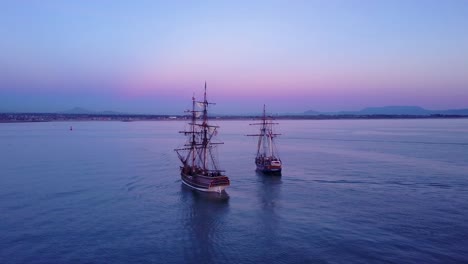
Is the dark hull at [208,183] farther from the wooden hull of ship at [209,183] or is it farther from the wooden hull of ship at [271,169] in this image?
the wooden hull of ship at [271,169]

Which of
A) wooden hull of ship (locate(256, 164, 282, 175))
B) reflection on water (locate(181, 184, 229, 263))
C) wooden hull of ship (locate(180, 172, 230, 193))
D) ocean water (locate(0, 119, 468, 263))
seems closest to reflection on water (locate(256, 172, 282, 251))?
ocean water (locate(0, 119, 468, 263))

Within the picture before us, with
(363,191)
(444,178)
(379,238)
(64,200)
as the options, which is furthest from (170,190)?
(444,178)

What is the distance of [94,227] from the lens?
25.4 m

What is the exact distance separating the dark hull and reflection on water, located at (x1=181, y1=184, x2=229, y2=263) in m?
0.45

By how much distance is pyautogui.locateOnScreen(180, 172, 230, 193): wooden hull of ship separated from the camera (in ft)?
116

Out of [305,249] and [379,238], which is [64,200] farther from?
[379,238]

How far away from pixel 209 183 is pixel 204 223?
8609 mm

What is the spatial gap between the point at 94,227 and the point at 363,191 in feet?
72.6

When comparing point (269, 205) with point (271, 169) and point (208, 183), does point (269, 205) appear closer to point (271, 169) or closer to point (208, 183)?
point (208, 183)

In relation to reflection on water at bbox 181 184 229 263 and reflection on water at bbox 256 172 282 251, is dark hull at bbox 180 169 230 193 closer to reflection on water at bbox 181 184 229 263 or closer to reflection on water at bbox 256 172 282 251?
reflection on water at bbox 181 184 229 263

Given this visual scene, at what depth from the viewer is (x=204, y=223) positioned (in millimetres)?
27203

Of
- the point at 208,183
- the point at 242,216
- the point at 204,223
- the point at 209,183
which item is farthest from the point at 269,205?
the point at 208,183

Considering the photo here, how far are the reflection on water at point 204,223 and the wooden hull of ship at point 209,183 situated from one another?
1.44ft

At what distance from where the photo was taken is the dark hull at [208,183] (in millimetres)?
35406
